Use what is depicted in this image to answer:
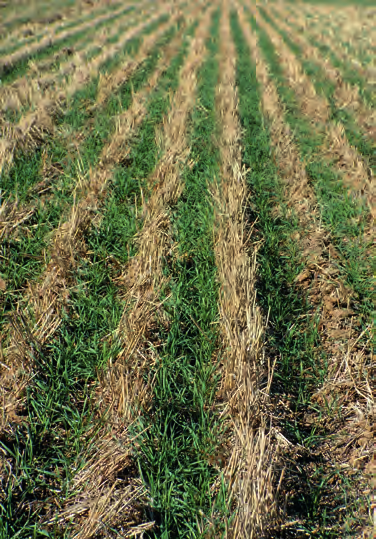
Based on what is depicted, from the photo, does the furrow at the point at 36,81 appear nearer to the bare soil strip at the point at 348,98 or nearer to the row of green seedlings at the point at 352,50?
the bare soil strip at the point at 348,98

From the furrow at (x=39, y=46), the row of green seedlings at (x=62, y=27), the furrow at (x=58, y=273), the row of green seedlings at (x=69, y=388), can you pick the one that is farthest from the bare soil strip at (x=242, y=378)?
the row of green seedlings at (x=62, y=27)

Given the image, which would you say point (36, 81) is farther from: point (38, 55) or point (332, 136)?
point (332, 136)

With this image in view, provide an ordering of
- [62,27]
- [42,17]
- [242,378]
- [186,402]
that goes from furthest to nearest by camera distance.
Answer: [42,17], [62,27], [186,402], [242,378]

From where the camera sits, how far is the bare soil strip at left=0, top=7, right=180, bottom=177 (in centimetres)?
512

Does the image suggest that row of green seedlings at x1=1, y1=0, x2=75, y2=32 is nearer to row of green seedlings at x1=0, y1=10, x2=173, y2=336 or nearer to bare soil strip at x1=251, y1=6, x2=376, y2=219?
row of green seedlings at x1=0, y1=10, x2=173, y2=336

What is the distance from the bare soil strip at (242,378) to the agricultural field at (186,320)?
1 cm

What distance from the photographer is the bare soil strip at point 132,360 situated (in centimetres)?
196

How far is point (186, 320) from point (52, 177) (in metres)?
2.62

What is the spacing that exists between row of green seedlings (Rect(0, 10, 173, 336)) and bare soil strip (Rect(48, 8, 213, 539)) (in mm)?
680

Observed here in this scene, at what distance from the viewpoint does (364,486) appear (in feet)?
7.35

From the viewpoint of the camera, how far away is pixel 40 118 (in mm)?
6152

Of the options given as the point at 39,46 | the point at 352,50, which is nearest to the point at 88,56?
the point at 39,46

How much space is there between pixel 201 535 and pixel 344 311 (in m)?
1.97

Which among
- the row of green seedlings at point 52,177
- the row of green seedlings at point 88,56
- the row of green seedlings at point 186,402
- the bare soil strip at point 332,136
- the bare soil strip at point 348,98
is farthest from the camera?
the bare soil strip at point 348,98
